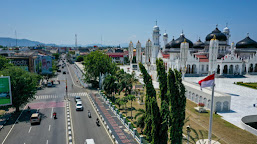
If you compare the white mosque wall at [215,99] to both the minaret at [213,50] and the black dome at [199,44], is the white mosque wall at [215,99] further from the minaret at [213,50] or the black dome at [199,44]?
the black dome at [199,44]

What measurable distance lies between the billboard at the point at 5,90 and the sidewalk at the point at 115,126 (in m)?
12.8

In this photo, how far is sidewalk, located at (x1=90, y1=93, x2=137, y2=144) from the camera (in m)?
21.4

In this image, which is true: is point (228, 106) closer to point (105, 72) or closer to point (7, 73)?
point (105, 72)

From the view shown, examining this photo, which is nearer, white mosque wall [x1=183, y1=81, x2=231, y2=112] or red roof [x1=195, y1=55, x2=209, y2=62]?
white mosque wall [x1=183, y1=81, x2=231, y2=112]

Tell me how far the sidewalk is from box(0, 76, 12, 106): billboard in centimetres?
1281

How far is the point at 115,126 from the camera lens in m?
25.0

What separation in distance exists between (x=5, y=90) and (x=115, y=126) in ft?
48.4

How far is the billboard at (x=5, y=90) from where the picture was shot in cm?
2430

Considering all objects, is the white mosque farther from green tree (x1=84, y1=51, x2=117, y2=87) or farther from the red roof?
green tree (x1=84, y1=51, x2=117, y2=87)

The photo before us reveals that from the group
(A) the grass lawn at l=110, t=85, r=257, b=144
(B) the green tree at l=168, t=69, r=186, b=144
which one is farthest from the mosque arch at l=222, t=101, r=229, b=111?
(B) the green tree at l=168, t=69, r=186, b=144

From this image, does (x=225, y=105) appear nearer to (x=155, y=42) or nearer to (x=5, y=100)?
(x=5, y=100)

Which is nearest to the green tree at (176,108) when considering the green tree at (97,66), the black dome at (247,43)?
the green tree at (97,66)

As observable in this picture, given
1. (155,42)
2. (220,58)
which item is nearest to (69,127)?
(155,42)

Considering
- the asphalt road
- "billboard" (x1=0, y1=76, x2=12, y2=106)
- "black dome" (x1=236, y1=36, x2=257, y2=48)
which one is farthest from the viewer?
"black dome" (x1=236, y1=36, x2=257, y2=48)
